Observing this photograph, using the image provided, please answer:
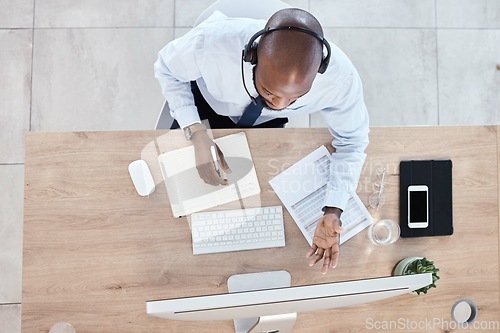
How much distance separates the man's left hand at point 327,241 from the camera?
1515 millimetres

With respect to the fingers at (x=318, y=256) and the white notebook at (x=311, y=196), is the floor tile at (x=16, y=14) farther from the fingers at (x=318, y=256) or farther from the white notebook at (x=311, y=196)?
the fingers at (x=318, y=256)

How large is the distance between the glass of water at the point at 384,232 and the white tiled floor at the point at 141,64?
91cm

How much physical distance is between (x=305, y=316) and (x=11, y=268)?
1.39m

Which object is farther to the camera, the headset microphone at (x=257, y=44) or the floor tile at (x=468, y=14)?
the floor tile at (x=468, y=14)

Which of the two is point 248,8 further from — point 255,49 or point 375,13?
point 375,13

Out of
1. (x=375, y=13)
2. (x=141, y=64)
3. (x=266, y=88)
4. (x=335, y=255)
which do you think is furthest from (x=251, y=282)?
(x=375, y=13)

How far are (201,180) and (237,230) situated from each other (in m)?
0.19

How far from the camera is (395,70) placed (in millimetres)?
2451

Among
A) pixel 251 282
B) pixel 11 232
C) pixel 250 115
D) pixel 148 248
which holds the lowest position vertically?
pixel 11 232

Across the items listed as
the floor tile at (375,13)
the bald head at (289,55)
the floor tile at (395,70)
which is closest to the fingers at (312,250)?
the bald head at (289,55)

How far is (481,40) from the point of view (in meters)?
2.50

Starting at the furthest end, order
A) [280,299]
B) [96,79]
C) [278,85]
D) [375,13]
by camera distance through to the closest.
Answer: [375,13] < [96,79] < [278,85] < [280,299]

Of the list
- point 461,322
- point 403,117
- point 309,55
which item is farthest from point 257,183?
point 403,117

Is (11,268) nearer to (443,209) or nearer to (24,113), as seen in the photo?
(24,113)
